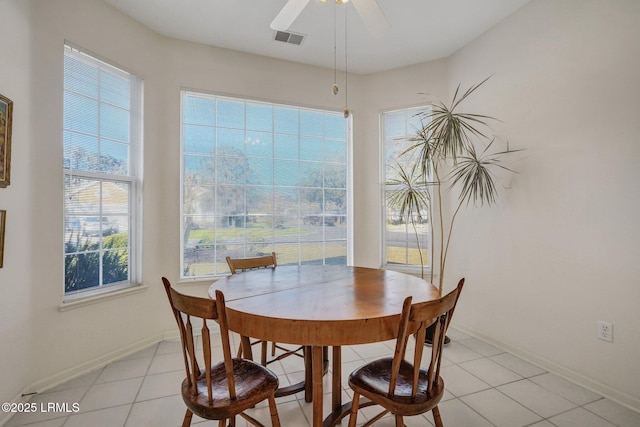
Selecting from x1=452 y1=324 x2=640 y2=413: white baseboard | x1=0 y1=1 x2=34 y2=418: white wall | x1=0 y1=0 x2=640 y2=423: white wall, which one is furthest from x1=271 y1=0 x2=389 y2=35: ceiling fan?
x1=452 y1=324 x2=640 y2=413: white baseboard

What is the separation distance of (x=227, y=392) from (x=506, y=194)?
2675 mm

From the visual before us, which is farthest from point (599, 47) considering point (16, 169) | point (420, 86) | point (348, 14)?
point (16, 169)

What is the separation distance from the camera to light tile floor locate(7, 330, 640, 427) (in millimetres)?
1806

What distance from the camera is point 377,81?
373 centimetres

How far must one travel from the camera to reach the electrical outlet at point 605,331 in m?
2.04

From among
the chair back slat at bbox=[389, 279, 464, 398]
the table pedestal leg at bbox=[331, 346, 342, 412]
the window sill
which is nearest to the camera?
the chair back slat at bbox=[389, 279, 464, 398]

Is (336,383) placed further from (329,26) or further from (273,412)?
(329,26)

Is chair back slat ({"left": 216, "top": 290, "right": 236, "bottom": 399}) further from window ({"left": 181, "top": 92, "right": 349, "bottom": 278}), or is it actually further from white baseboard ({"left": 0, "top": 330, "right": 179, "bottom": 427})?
window ({"left": 181, "top": 92, "right": 349, "bottom": 278})

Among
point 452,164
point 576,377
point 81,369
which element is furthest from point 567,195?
point 81,369

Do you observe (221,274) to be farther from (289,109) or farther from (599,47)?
(599,47)

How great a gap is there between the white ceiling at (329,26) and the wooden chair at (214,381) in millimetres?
2301

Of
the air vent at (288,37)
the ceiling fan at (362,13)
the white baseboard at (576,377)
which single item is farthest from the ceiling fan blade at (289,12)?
the white baseboard at (576,377)

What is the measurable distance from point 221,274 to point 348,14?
2764mm

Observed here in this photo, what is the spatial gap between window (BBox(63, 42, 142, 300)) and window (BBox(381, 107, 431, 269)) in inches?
104
